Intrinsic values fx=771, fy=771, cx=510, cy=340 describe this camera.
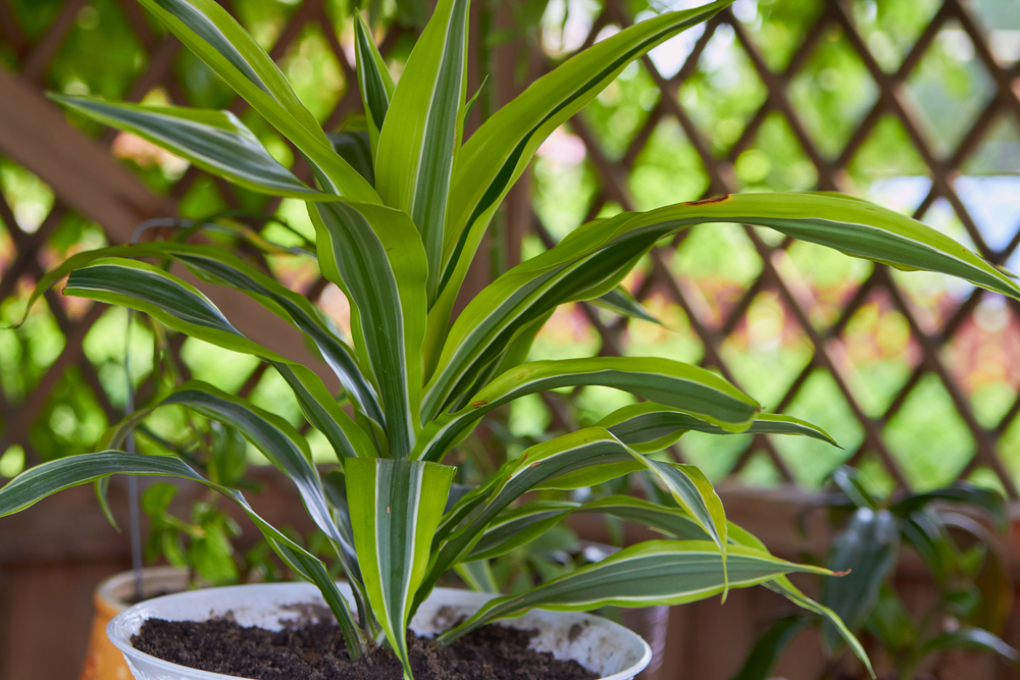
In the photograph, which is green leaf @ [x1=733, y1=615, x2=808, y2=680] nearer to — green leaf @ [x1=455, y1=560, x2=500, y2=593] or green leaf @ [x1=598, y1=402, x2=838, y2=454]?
green leaf @ [x1=455, y1=560, x2=500, y2=593]

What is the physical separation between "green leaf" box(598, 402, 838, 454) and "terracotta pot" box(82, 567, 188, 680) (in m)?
0.40

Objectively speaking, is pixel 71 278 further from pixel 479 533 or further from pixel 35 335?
pixel 35 335

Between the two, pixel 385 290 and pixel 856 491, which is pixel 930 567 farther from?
pixel 385 290

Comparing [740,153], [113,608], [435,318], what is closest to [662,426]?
[435,318]

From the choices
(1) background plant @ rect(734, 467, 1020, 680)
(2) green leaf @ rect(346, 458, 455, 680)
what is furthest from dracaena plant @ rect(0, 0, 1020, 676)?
(1) background plant @ rect(734, 467, 1020, 680)

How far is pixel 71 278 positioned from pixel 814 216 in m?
0.44

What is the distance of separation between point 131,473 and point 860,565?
2.47 ft

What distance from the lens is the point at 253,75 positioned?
43cm

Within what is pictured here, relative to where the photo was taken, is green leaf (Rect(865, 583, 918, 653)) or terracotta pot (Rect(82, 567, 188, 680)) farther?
green leaf (Rect(865, 583, 918, 653))

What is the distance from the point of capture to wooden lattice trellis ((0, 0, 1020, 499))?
134cm

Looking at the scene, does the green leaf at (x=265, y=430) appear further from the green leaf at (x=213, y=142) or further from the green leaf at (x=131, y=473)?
the green leaf at (x=213, y=142)

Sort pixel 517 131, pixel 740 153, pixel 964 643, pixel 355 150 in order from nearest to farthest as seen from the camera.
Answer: pixel 517 131 → pixel 355 150 → pixel 964 643 → pixel 740 153

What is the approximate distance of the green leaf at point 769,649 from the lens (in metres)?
0.98

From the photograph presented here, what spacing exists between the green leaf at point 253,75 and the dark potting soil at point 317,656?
0.91ft
